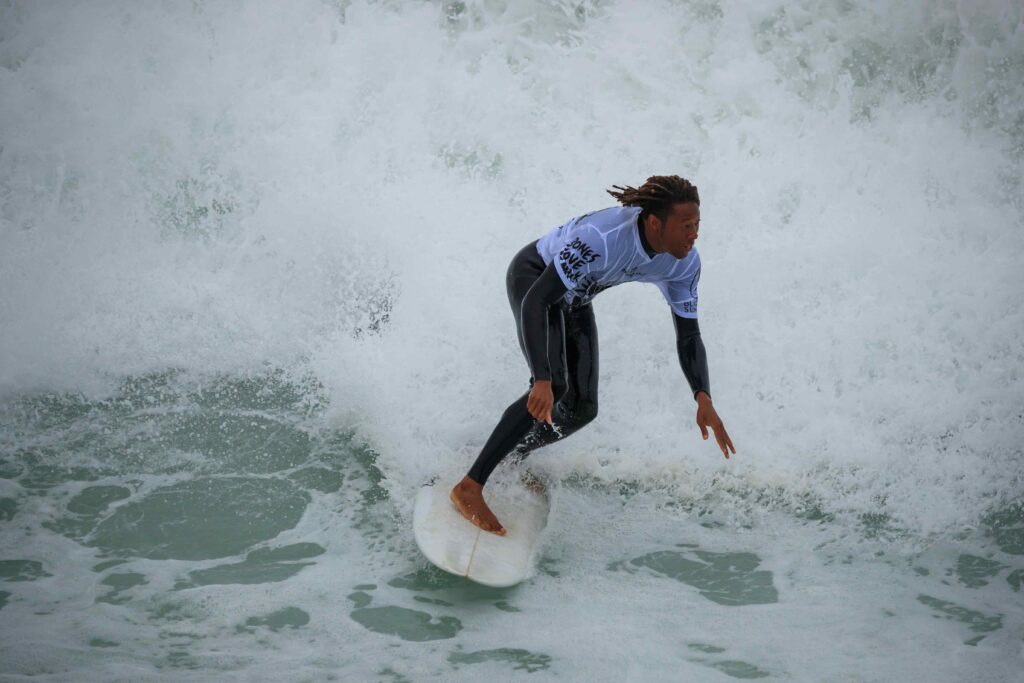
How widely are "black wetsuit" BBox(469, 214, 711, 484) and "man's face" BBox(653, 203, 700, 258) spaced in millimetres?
123

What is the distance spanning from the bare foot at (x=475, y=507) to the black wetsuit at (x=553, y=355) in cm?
5

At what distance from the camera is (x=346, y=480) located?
4.85m

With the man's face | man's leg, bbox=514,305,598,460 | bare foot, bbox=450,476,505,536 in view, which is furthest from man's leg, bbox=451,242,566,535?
the man's face

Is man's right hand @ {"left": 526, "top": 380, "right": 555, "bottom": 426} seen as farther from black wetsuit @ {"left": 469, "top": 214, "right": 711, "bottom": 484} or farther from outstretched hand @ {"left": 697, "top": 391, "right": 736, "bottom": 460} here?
outstretched hand @ {"left": 697, "top": 391, "right": 736, "bottom": 460}

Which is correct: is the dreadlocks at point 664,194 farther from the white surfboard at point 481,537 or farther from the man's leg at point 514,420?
the white surfboard at point 481,537

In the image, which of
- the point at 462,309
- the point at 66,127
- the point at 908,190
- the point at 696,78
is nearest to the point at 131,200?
the point at 66,127

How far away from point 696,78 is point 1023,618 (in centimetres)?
551

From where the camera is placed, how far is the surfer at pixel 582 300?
11.7ft

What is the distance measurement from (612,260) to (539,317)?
0.38m

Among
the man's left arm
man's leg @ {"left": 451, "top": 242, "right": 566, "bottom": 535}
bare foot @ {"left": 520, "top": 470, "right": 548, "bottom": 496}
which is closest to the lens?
the man's left arm

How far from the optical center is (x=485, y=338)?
5.73 meters

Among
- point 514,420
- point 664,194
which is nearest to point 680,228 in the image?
point 664,194

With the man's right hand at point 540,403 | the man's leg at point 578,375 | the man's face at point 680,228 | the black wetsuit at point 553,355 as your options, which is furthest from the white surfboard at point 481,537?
the man's face at point 680,228

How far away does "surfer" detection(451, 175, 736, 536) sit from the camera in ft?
11.7
